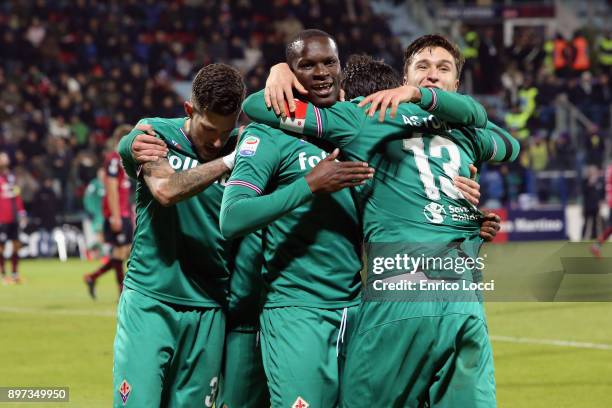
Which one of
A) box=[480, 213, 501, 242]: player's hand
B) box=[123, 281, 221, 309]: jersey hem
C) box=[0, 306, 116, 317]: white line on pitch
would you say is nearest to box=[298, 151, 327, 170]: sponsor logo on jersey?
box=[480, 213, 501, 242]: player's hand

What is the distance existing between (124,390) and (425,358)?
1.61 meters

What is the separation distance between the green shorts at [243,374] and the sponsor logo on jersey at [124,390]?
19.2 inches

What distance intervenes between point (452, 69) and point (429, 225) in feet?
3.07

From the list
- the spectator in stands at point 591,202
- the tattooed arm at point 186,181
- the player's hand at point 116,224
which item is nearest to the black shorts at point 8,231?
the player's hand at point 116,224

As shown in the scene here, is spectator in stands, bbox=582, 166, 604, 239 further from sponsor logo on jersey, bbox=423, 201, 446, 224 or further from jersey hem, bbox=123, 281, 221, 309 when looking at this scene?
sponsor logo on jersey, bbox=423, 201, 446, 224

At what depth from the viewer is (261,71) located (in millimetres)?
27141

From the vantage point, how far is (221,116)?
498 cm

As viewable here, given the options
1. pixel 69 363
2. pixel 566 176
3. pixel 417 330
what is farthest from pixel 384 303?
pixel 566 176

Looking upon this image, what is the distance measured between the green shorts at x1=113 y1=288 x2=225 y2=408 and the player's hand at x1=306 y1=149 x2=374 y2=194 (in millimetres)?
1177

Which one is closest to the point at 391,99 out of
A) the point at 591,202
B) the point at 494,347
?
the point at 494,347

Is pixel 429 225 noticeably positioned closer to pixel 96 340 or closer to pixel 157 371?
pixel 157 371

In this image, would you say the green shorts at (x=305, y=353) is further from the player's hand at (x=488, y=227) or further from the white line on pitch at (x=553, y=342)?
the white line on pitch at (x=553, y=342)

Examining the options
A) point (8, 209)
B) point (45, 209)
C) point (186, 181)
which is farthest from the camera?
point (45, 209)

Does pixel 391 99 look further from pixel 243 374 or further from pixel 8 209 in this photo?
pixel 8 209
